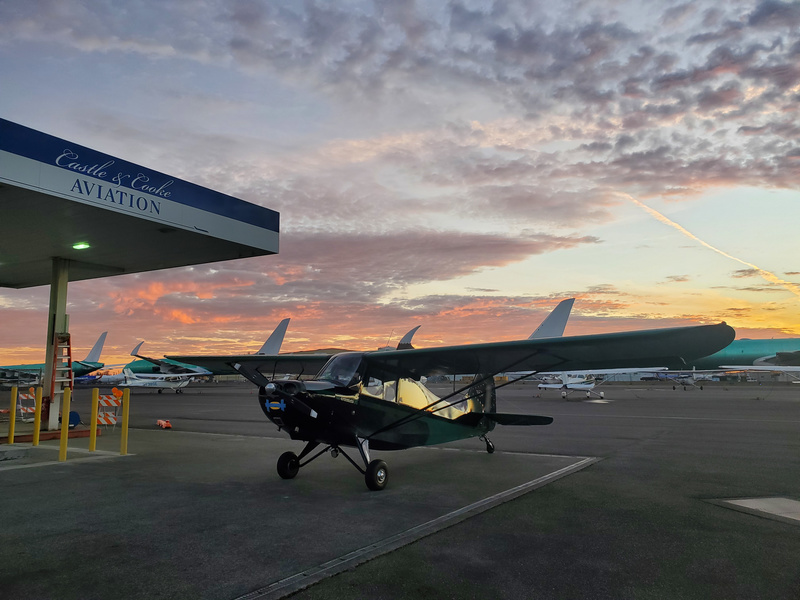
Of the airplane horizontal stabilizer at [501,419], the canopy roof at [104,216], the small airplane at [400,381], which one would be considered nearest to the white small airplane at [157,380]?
the canopy roof at [104,216]

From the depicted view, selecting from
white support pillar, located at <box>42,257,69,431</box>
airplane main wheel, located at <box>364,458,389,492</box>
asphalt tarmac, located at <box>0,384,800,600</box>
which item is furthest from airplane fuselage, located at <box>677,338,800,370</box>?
white support pillar, located at <box>42,257,69,431</box>

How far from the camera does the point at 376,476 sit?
816cm

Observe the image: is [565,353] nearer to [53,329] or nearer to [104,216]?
[104,216]

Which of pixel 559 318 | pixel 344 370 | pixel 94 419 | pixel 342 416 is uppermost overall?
pixel 559 318

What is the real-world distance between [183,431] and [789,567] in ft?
54.6

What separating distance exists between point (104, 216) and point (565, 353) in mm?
10564

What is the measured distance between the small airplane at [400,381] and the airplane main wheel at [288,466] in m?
0.02

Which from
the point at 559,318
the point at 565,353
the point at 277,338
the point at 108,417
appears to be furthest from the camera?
the point at 277,338

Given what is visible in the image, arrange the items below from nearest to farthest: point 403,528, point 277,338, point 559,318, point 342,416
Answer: point 403,528 → point 342,416 → point 559,318 → point 277,338

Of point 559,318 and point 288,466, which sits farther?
point 559,318

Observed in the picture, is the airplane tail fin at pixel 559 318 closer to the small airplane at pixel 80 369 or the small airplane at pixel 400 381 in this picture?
the small airplane at pixel 400 381

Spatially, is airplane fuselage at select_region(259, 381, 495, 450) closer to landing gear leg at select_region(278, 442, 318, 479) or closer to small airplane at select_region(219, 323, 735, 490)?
small airplane at select_region(219, 323, 735, 490)

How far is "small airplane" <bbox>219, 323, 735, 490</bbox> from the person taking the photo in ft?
23.5

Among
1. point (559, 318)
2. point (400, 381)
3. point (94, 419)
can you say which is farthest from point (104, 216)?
point (559, 318)
